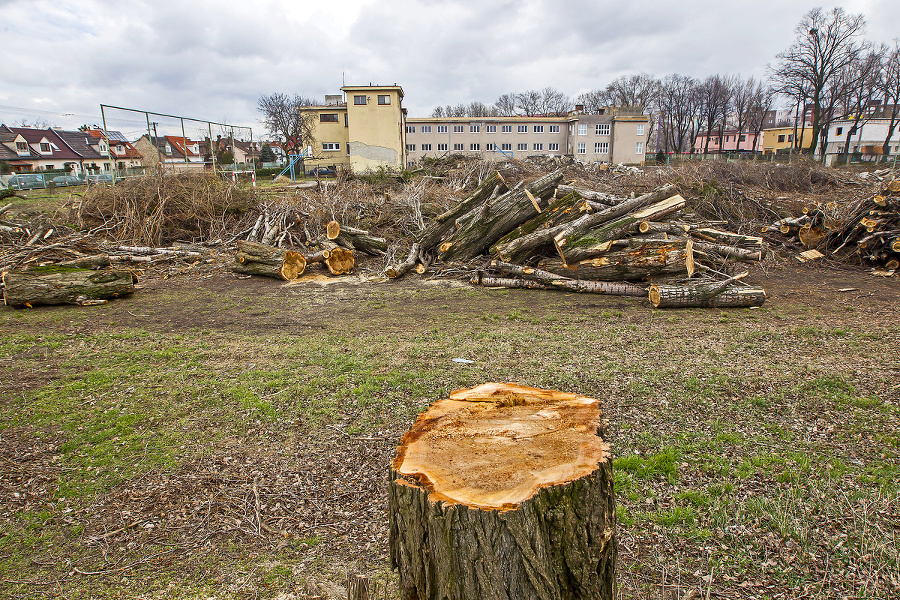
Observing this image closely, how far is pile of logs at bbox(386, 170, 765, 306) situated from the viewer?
28.5 ft

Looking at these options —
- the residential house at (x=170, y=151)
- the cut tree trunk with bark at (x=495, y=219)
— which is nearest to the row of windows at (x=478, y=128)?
the residential house at (x=170, y=151)

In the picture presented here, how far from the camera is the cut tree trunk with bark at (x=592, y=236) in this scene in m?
9.17

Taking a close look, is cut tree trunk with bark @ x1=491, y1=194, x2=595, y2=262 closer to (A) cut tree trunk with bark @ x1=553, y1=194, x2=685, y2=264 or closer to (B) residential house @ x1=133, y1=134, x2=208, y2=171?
(A) cut tree trunk with bark @ x1=553, y1=194, x2=685, y2=264

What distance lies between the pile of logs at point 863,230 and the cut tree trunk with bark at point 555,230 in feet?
16.0

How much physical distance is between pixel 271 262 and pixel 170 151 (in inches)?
377

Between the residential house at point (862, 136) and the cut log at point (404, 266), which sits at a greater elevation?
the residential house at point (862, 136)

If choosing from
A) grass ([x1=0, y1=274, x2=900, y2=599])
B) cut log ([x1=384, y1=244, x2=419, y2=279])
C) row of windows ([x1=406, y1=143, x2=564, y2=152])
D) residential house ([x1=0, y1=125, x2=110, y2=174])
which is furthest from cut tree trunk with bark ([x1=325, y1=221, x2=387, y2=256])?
residential house ([x1=0, y1=125, x2=110, y2=174])

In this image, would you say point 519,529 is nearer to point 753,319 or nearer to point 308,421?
point 308,421

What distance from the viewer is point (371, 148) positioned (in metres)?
36.2

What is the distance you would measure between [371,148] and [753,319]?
3292 cm

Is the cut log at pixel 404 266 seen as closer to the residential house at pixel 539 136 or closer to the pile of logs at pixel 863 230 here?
the pile of logs at pixel 863 230

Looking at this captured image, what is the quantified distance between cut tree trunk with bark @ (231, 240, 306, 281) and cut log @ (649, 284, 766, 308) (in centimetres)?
751

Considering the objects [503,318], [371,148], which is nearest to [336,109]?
[371,148]

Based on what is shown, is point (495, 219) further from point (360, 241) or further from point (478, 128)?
point (478, 128)
